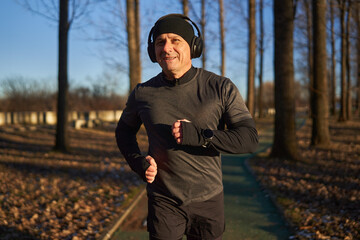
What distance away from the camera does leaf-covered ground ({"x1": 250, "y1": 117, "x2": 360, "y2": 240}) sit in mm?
4586

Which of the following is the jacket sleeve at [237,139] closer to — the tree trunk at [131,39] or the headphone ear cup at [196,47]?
the headphone ear cup at [196,47]

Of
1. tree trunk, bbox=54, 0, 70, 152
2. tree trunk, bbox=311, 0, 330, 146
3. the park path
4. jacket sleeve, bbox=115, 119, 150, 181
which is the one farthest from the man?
tree trunk, bbox=311, 0, 330, 146

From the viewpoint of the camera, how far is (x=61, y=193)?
652 cm

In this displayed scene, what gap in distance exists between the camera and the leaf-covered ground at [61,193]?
477 cm

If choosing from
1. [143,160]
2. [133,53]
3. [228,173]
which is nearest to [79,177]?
[228,173]

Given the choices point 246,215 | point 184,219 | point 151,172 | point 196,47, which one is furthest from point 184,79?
point 246,215

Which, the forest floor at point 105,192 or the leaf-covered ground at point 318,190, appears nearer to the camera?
the leaf-covered ground at point 318,190

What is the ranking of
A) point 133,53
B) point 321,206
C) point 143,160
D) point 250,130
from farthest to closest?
point 133,53 < point 321,206 < point 143,160 < point 250,130

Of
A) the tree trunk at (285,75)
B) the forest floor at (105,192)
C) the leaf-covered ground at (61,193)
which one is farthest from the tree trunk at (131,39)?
the tree trunk at (285,75)

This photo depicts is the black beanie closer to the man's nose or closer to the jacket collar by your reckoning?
the man's nose

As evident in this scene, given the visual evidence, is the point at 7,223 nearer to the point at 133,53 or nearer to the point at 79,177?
the point at 79,177

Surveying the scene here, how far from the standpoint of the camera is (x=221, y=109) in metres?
2.17

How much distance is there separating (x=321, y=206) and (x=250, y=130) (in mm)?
4184

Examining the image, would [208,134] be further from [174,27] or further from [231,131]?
[174,27]
